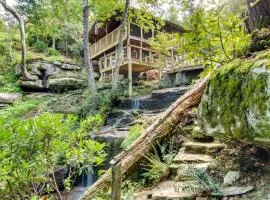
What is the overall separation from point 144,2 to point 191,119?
45.2ft

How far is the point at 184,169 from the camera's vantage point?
3863 mm

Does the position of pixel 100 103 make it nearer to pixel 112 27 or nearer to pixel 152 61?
pixel 152 61

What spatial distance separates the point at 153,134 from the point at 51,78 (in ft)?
55.9

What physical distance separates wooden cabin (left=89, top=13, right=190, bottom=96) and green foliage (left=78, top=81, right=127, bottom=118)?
2274 mm

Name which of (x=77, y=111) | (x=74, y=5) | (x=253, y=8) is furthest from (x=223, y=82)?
(x=74, y=5)

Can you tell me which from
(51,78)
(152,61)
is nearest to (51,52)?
(51,78)

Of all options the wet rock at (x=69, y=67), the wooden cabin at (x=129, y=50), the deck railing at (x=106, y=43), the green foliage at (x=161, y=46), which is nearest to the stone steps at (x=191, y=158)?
the wooden cabin at (x=129, y=50)

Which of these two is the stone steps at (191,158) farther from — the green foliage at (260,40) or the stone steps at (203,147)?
the green foliage at (260,40)

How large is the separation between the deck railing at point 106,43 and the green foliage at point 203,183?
15.8 metres

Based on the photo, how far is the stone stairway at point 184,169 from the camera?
3.40 m

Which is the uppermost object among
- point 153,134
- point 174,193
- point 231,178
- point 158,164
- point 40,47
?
point 40,47

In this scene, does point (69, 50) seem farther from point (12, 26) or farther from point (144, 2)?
point (144, 2)

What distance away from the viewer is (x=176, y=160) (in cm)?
424

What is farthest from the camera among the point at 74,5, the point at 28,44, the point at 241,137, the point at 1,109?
the point at 28,44
